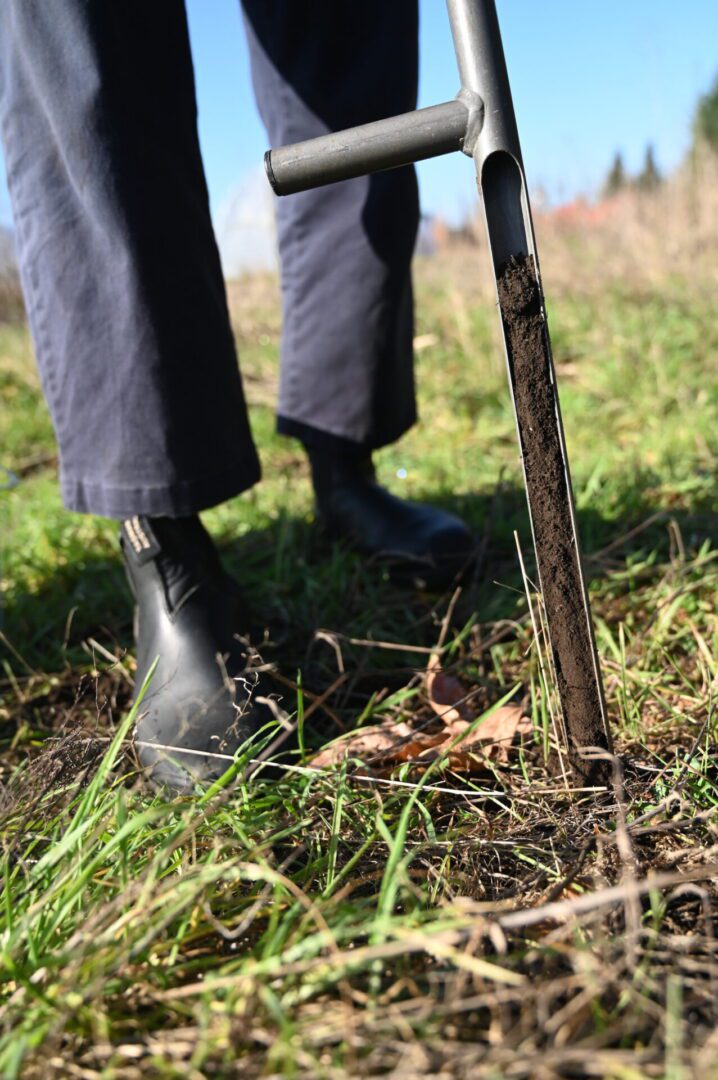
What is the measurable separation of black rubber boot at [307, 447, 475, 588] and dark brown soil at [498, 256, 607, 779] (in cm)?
70

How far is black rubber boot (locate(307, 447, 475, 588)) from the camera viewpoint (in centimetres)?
165

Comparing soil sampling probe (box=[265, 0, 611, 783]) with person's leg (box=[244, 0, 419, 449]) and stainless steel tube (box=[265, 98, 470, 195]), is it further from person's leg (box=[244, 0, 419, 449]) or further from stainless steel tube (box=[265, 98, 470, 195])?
person's leg (box=[244, 0, 419, 449])

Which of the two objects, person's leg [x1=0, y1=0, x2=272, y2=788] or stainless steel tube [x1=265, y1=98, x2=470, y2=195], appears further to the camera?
person's leg [x1=0, y1=0, x2=272, y2=788]

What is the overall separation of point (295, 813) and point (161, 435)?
56 centimetres

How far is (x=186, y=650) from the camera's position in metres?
1.20

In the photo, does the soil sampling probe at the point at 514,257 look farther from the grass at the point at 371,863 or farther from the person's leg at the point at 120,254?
the person's leg at the point at 120,254

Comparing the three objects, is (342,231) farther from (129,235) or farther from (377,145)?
(377,145)

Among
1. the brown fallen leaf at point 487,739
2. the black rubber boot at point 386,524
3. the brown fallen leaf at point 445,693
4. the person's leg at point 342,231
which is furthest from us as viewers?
the black rubber boot at point 386,524

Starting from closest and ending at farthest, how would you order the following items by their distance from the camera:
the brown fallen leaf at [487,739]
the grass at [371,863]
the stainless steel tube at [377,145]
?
the grass at [371,863] < the stainless steel tube at [377,145] < the brown fallen leaf at [487,739]

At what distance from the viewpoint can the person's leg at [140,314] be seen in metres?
1.08

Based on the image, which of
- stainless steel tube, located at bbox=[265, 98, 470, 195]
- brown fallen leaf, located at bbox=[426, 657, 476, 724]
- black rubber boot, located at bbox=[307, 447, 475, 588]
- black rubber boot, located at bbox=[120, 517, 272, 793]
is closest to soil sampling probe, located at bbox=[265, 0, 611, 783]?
stainless steel tube, located at bbox=[265, 98, 470, 195]

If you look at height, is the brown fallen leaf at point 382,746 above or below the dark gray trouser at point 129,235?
below

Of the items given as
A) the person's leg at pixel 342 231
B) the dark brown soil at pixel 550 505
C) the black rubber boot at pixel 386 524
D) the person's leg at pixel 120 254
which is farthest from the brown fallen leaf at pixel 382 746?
the person's leg at pixel 342 231

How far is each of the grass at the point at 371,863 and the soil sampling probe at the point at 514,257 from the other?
13cm
